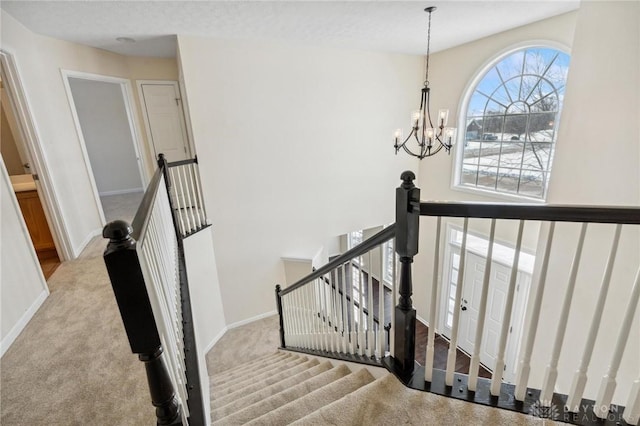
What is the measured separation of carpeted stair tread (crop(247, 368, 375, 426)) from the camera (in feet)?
4.75

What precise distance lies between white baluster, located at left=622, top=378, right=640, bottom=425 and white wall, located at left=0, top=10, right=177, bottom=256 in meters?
4.60

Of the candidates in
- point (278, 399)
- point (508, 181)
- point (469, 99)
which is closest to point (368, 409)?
point (278, 399)

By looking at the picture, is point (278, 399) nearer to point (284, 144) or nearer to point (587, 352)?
point (587, 352)

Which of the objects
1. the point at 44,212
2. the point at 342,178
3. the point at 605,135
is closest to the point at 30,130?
the point at 44,212

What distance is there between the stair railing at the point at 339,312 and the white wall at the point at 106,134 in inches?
205

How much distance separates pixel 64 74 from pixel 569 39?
619cm

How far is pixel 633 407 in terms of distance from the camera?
3.47 feet

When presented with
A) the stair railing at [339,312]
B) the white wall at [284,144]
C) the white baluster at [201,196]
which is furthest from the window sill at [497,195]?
the white baluster at [201,196]

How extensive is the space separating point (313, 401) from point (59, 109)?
4.31 meters

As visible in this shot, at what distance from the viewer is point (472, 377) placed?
1.27 metres

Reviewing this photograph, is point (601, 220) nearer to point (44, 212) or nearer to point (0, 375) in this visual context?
point (0, 375)

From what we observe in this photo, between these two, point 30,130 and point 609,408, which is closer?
point 609,408

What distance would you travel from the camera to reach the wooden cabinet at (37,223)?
10.5ft

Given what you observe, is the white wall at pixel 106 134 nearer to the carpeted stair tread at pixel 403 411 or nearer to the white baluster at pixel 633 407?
the carpeted stair tread at pixel 403 411
